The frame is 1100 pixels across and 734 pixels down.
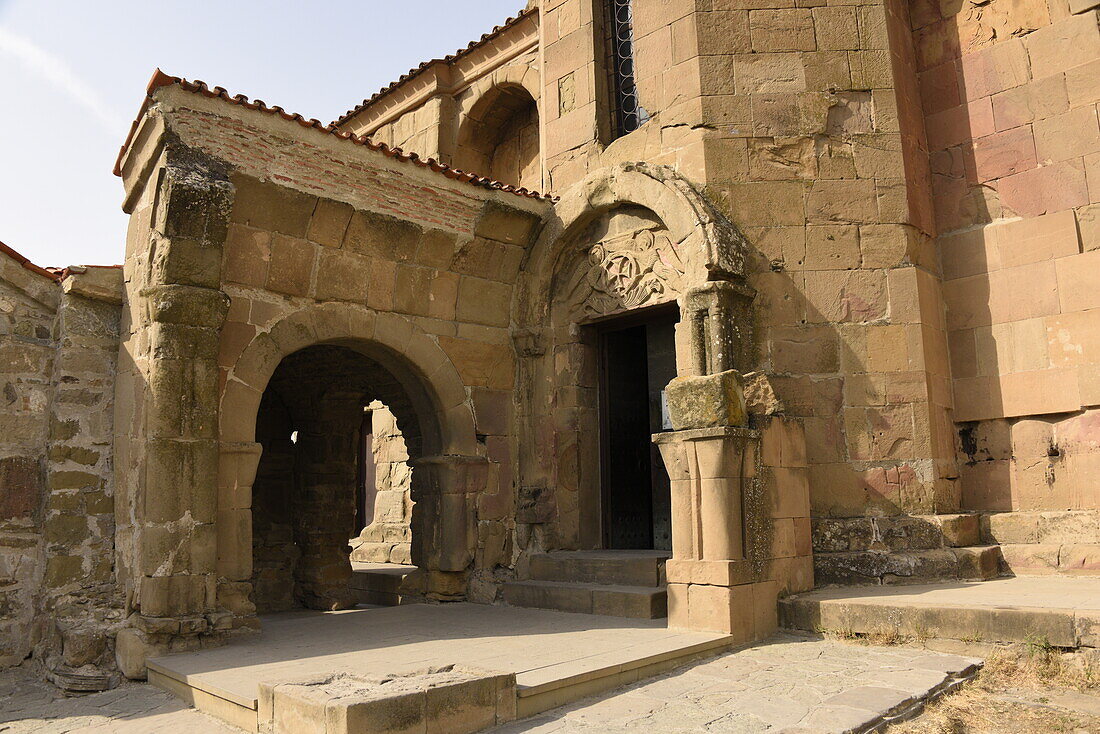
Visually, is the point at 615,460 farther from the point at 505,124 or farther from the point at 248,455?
the point at 505,124

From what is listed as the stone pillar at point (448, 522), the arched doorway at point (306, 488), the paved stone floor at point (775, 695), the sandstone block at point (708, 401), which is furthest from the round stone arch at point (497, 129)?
the paved stone floor at point (775, 695)

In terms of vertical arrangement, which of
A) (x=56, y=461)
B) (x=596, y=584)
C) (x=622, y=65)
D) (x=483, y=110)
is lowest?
(x=596, y=584)

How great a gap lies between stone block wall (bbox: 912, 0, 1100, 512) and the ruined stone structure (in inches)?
0.9

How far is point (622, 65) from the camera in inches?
323

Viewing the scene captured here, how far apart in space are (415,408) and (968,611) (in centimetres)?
461

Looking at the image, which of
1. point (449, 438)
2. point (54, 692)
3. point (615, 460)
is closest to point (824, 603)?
point (615, 460)

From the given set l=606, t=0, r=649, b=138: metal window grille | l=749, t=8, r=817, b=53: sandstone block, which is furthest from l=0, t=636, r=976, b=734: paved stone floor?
l=606, t=0, r=649, b=138: metal window grille

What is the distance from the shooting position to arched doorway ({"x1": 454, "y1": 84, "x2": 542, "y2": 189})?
34.8ft

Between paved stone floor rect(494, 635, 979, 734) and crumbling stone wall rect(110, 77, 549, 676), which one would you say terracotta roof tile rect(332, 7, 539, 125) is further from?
paved stone floor rect(494, 635, 979, 734)

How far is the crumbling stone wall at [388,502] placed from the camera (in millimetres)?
11203

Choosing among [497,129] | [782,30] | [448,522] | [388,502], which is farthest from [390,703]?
[497,129]

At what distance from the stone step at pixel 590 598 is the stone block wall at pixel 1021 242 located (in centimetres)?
278

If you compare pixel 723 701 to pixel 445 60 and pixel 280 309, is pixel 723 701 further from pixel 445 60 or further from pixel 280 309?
pixel 445 60

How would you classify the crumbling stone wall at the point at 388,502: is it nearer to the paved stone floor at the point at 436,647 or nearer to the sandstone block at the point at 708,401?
the paved stone floor at the point at 436,647
